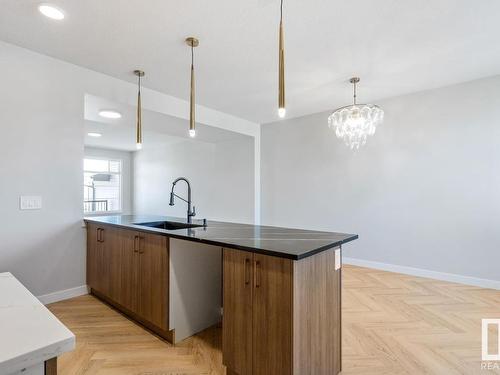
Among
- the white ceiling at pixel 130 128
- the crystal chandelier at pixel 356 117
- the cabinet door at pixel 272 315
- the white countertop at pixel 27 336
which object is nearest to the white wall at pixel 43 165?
the white ceiling at pixel 130 128

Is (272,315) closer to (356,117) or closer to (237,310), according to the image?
(237,310)

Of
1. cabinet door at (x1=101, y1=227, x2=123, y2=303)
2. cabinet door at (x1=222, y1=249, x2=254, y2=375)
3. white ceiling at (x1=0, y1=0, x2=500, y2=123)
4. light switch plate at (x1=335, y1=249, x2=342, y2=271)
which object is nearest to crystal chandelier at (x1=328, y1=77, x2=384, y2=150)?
white ceiling at (x1=0, y1=0, x2=500, y2=123)

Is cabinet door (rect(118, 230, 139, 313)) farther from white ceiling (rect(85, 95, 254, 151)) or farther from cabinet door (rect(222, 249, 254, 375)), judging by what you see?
white ceiling (rect(85, 95, 254, 151))

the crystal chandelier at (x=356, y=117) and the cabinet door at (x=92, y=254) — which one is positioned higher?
the crystal chandelier at (x=356, y=117)

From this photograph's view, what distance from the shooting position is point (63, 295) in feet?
9.33

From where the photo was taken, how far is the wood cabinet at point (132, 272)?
2057mm

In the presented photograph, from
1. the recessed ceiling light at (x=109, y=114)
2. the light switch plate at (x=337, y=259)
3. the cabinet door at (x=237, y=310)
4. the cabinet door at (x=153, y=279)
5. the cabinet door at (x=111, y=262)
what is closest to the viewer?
the cabinet door at (x=237, y=310)

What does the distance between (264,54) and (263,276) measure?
223 centimetres

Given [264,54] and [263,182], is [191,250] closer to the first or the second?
[264,54]

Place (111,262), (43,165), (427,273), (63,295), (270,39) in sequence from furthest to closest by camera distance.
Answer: (427,273)
(63,295)
(43,165)
(111,262)
(270,39)

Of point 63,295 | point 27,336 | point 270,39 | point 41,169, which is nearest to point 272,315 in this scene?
point 27,336

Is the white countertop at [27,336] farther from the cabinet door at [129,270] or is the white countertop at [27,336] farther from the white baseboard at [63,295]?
the white baseboard at [63,295]

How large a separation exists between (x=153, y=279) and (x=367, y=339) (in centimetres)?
176

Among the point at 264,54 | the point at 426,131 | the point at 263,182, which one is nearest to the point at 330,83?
the point at 264,54
